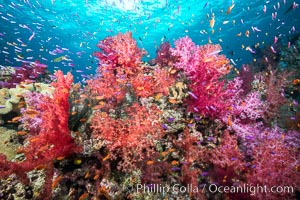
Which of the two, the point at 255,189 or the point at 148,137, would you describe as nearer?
the point at 255,189

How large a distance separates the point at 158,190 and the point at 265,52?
13.7 metres

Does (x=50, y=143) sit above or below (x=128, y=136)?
below

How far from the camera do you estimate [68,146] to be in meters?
3.81

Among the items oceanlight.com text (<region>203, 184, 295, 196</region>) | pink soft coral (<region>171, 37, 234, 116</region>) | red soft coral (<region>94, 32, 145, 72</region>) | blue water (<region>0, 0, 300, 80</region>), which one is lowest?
oceanlight.com text (<region>203, 184, 295, 196</region>)

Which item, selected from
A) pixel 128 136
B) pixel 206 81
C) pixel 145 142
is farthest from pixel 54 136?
pixel 206 81

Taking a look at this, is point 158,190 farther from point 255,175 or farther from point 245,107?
point 245,107

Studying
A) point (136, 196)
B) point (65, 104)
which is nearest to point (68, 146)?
point (65, 104)

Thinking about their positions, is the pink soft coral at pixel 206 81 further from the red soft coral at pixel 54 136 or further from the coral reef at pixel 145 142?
the red soft coral at pixel 54 136

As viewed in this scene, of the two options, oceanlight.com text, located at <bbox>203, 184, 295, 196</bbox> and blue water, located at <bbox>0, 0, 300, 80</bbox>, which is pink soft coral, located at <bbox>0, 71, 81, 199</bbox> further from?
blue water, located at <bbox>0, 0, 300, 80</bbox>

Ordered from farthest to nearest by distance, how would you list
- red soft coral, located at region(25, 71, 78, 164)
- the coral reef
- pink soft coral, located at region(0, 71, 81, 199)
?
the coral reef < red soft coral, located at region(25, 71, 78, 164) < pink soft coral, located at region(0, 71, 81, 199)

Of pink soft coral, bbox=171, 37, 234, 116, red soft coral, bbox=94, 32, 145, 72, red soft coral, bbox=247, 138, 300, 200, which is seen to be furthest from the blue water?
red soft coral, bbox=247, 138, 300, 200

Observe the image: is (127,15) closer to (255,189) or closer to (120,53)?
(120,53)

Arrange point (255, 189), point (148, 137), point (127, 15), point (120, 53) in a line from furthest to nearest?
1. point (127, 15)
2. point (120, 53)
3. point (148, 137)
4. point (255, 189)

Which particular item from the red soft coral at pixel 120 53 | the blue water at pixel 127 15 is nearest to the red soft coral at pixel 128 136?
the red soft coral at pixel 120 53
